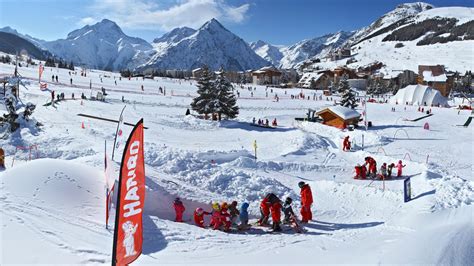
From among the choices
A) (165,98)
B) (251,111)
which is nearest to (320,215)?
(251,111)

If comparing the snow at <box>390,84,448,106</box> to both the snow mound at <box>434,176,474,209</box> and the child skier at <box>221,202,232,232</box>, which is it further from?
the child skier at <box>221,202,232,232</box>

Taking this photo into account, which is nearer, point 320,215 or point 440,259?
point 440,259

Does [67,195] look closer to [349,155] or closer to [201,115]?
[349,155]

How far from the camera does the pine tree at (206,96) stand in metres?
35.4

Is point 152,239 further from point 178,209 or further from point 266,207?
point 266,207

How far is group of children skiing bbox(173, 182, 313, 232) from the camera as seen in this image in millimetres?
11547

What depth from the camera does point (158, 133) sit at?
27859 mm

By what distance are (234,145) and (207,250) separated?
699 inches

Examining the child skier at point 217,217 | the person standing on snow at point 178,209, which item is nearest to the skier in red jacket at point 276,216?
the child skier at point 217,217

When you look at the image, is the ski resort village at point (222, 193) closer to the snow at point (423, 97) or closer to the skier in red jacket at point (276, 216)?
the skier in red jacket at point (276, 216)

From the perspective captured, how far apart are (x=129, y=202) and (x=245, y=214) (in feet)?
23.7

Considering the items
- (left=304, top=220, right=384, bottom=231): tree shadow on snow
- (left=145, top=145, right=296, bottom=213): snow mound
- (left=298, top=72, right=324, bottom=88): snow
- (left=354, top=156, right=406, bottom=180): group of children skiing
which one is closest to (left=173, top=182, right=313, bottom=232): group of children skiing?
(left=304, top=220, right=384, bottom=231): tree shadow on snow

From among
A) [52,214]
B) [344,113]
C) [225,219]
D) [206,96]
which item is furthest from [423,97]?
[52,214]

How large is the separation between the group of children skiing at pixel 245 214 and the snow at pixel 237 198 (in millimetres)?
412
